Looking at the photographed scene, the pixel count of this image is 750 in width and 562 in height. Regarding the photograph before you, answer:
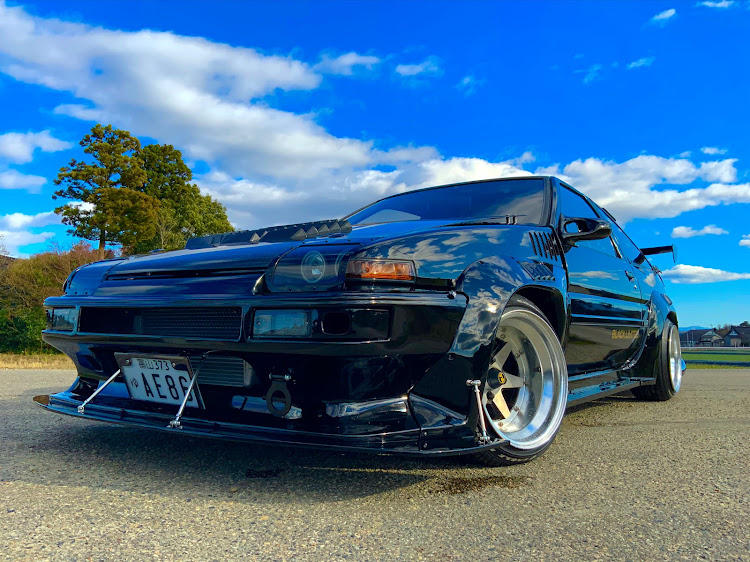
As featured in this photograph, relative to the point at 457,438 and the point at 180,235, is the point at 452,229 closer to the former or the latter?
the point at 457,438

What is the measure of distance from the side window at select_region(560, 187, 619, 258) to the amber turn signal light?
159 cm

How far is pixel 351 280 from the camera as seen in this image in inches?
79.7

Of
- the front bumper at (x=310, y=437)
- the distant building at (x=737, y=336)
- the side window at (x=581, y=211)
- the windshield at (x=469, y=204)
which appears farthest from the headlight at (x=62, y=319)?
the distant building at (x=737, y=336)

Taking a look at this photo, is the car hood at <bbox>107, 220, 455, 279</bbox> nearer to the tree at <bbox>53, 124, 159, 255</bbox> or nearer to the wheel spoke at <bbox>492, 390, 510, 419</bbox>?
the wheel spoke at <bbox>492, 390, 510, 419</bbox>

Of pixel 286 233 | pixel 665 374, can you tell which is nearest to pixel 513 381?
pixel 286 233

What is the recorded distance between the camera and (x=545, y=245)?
2.96 metres

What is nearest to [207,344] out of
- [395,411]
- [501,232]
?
[395,411]

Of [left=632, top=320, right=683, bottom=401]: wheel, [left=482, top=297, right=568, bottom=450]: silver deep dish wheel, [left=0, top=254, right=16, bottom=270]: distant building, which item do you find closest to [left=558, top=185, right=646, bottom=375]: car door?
[left=482, top=297, right=568, bottom=450]: silver deep dish wheel

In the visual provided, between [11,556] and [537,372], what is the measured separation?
215cm

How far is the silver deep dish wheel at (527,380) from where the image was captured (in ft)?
8.44

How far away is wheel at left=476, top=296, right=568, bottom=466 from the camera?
255 cm

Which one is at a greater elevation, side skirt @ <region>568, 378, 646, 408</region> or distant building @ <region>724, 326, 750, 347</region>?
side skirt @ <region>568, 378, 646, 408</region>

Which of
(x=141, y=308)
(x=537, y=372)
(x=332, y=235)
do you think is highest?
(x=332, y=235)

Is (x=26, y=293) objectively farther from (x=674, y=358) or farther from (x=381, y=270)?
(x=381, y=270)
